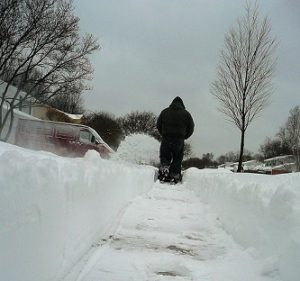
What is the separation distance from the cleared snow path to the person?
752 cm

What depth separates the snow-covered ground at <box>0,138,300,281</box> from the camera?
7.13ft

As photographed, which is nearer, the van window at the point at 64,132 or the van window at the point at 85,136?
the van window at the point at 85,136

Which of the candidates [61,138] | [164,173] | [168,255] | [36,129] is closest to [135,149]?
[164,173]

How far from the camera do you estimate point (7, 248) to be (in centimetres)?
197

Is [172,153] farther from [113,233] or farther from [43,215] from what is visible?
[43,215]

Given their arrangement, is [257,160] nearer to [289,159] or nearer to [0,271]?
[289,159]

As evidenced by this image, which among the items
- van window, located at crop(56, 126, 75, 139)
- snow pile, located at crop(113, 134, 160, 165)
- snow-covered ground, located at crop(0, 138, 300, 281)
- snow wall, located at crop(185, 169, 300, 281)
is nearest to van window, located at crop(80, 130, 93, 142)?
van window, located at crop(56, 126, 75, 139)

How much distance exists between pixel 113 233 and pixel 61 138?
21.7m

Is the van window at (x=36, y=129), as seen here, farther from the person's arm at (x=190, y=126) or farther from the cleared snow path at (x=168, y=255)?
the cleared snow path at (x=168, y=255)

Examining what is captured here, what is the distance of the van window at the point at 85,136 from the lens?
989 inches

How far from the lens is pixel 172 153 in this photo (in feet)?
41.9

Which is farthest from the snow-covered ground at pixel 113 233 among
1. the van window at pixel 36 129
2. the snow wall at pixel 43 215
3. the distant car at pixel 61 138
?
the van window at pixel 36 129

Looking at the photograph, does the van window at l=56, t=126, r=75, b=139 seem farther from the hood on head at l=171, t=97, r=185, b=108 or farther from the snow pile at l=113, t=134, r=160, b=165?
the hood on head at l=171, t=97, r=185, b=108

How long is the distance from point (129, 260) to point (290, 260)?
1.14m
